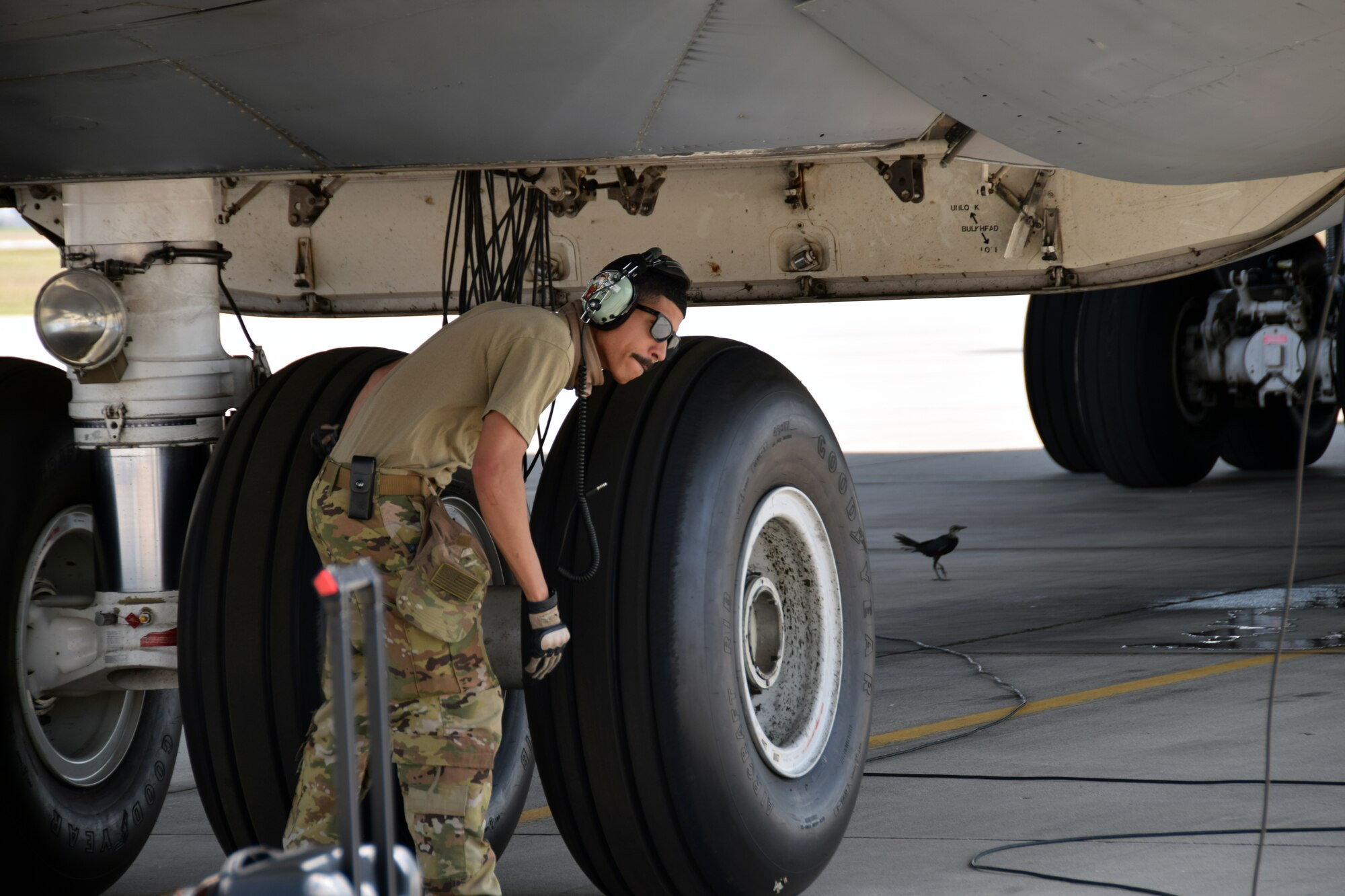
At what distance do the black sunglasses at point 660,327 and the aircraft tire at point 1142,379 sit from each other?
6.93 meters

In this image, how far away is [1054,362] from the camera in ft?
33.4

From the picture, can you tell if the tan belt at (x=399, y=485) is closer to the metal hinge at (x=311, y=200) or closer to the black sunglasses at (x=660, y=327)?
the black sunglasses at (x=660, y=327)

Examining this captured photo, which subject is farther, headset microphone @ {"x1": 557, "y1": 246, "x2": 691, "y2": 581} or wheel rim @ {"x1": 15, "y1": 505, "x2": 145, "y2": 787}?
wheel rim @ {"x1": 15, "y1": 505, "x2": 145, "y2": 787}

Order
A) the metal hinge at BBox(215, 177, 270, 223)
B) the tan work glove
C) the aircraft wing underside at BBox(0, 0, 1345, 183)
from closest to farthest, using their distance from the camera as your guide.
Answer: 1. the aircraft wing underside at BBox(0, 0, 1345, 183)
2. the tan work glove
3. the metal hinge at BBox(215, 177, 270, 223)

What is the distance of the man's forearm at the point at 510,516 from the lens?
9.67 ft

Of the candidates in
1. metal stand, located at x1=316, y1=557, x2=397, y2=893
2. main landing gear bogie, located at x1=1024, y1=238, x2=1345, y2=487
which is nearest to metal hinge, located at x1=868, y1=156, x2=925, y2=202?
metal stand, located at x1=316, y1=557, x2=397, y2=893

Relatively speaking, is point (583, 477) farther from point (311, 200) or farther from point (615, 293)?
point (311, 200)

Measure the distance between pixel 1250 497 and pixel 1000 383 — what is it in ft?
25.6

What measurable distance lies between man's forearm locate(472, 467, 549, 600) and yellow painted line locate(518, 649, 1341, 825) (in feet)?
5.33

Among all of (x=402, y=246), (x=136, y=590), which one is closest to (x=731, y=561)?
(x=136, y=590)

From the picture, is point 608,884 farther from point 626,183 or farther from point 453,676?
point 626,183

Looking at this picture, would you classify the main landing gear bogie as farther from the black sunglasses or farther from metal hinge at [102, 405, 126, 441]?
metal hinge at [102, 405, 126, 441]

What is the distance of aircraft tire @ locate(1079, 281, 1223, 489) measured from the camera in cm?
973

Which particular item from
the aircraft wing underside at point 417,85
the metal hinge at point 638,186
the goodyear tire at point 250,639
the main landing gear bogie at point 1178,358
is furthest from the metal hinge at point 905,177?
the main landing gear bogie at point 1178,358
